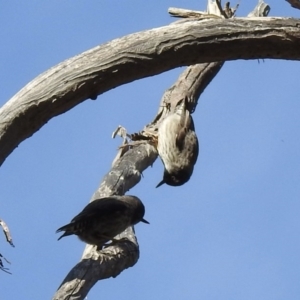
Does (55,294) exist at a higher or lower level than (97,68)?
lower

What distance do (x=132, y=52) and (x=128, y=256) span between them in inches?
106

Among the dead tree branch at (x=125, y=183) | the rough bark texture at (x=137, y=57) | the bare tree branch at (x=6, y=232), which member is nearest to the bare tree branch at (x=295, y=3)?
A: the rough bark texture at (x=137, y=57)

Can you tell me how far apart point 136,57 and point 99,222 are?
2.63m

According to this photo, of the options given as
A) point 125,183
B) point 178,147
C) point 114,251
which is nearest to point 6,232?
point 114,251

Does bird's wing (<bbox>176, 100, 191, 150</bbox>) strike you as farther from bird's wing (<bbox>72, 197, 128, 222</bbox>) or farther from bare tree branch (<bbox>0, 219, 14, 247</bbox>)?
bare tree branch (<bbox>0, 219, 14, 247</bbox>)

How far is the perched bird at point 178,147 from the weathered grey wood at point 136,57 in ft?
9.05

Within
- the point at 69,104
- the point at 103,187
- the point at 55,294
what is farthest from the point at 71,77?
the point at 103,187

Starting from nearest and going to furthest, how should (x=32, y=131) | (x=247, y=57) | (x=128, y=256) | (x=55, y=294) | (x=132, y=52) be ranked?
(x=32, y=131) → (x=132, y=52) → (x=247, y=57) → (x=55, y=294) → (x=128, y=256)

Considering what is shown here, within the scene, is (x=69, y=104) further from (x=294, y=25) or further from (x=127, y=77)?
(x=294, y=25)

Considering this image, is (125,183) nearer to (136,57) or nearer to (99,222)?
(99,222)

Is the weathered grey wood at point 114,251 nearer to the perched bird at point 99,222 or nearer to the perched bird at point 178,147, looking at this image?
the perched bird at point 99,222

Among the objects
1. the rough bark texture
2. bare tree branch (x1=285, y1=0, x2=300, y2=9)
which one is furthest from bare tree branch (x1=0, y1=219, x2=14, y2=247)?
bare tree branch (x1=285, y1=0, x2=300, y2=9)

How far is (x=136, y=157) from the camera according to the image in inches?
304

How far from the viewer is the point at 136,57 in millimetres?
4176
